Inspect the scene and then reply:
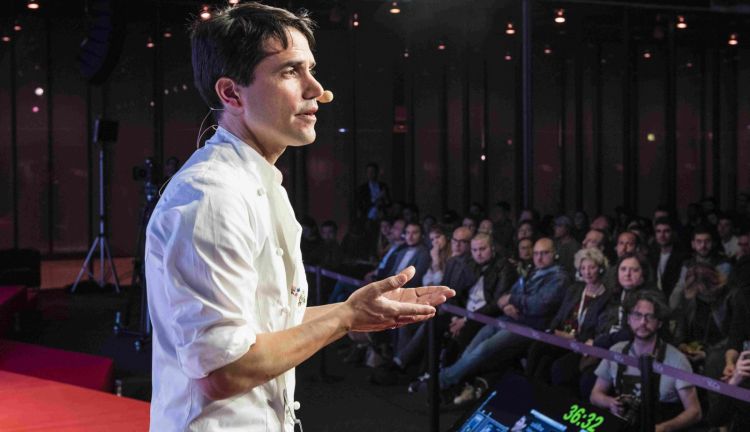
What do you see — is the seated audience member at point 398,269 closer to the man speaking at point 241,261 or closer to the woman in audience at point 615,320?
the woman in audience at point 615,320

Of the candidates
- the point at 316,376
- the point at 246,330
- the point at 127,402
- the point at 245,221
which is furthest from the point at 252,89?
the point at 316,376

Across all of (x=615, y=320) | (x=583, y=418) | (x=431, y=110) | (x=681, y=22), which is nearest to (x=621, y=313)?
(x=615, y=320)

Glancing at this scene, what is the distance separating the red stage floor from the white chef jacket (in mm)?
1614

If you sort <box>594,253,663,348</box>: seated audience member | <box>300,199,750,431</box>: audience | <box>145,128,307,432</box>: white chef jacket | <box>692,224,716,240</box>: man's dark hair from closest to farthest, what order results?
<box>145,128,307,432</box>: white chef jacket → <box>300,199,750,431</box>: audience → <box>594,253,663,348</box>: seated audience member → <box>692,224,716,240</box>: man's dark hair

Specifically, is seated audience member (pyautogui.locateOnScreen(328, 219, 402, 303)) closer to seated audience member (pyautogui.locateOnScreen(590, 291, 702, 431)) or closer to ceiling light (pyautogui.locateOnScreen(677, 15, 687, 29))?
seated audience member (pyautogui.locateOnScreen(590, 291, 702, 431))

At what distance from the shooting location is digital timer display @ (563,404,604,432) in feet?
→ 10.5

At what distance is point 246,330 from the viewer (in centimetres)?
128

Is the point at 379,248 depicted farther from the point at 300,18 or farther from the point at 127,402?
the point at 300,18

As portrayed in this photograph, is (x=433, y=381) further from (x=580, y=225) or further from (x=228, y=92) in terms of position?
(x=580, y=225)

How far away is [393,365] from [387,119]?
6.54 m

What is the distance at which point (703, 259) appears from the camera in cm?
573

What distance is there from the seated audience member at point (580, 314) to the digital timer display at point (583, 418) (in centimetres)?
186

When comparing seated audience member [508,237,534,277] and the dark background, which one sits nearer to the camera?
seated audience member [508,237,534,277]

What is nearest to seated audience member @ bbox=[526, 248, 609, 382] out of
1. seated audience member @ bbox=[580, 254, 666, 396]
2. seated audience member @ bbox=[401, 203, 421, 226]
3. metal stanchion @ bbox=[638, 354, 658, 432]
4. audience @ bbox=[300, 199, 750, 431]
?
audience @ bbox=[300, 199, 750, 431]
